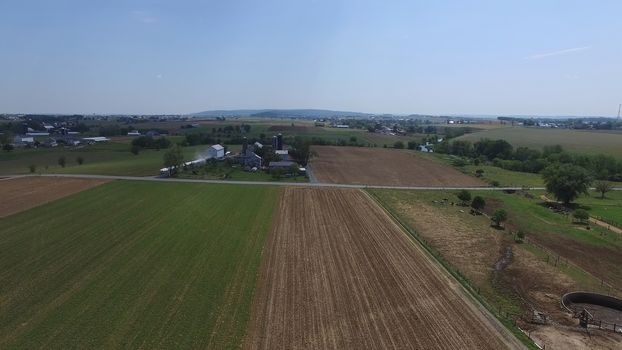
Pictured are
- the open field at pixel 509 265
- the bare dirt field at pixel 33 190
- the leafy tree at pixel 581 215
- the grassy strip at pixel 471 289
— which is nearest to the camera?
the grassy strip at pixel 471 289

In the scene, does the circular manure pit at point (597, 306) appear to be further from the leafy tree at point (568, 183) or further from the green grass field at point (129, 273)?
the leafy tree at point (568, 183)

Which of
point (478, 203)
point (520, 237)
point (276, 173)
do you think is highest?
point (276, 173)

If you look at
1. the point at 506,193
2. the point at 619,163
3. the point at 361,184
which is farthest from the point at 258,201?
the point at 619,163

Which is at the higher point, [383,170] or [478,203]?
[383,170]

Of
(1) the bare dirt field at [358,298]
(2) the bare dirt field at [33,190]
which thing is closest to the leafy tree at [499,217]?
(1) the bare dirt field at [358,298]

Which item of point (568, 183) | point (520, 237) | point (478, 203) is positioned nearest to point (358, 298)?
point (520, 237)

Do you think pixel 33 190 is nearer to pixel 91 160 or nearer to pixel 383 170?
pixel 91 160

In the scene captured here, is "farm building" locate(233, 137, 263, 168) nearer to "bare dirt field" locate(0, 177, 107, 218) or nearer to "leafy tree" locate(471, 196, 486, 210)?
"bare dirt field" locate(0, 177, 107, 218)

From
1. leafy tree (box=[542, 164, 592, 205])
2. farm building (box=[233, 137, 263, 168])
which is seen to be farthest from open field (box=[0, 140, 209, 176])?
leafy tree (box=[542, 164, 592, 205])
